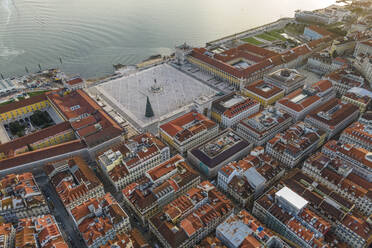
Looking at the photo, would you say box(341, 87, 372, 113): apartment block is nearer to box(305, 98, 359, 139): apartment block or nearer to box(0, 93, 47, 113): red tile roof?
box(305, 98, 359, 139): apartment block

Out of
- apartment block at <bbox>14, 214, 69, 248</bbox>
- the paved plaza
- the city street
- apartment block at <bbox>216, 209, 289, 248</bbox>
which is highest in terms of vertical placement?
apartment block at <bbox>14, 214, 69, 248</bbox>

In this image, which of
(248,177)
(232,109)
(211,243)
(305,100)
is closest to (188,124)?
(232,109)

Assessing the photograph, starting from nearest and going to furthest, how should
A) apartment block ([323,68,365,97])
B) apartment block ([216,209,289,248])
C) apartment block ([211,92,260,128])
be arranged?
apartment block ([216,209,289,248]) < apartment block ([211,92,260,128]) < apartment block ([323,68,365,97])

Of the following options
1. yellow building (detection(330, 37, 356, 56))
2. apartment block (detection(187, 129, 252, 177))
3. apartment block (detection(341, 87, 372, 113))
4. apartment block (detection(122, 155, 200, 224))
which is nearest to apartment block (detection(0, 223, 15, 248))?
apartment block (detection(122, 155, 200, 224))

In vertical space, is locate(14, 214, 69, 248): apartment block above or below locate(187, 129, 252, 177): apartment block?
above

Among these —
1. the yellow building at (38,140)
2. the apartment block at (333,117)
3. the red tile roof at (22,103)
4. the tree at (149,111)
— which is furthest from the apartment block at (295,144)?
the red tile roof at (22,103)

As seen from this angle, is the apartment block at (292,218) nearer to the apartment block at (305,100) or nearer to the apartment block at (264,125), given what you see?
the apartment block at (264,125)
